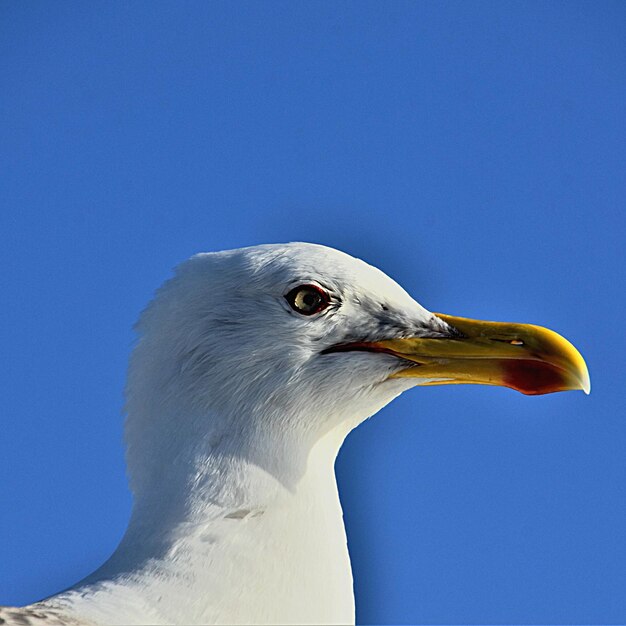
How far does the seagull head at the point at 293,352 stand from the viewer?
210 inches

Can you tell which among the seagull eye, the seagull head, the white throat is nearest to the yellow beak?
the seagull head

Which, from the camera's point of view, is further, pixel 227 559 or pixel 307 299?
pixel 307 299

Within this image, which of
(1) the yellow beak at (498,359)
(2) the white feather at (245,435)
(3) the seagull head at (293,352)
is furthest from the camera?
(1) the yellow beak at (498,359)

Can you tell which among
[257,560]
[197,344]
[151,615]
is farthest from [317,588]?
[197,344]

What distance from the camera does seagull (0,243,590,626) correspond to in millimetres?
4910

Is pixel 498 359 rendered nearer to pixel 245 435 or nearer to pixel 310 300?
pixel 310 300

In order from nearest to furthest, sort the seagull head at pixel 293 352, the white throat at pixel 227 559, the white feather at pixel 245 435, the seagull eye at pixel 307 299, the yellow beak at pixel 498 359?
the white throat at pixel 227 559, the white feather at pixel 245 435, the seagull head at pixel 293 352, the seagull eye at pixel 307 299, the yellow beak at pixel 498 359

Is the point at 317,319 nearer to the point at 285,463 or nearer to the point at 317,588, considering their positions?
the point at 285,463

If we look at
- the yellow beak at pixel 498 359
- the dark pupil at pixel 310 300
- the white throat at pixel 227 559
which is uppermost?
the dark pupil at pixel 310 300

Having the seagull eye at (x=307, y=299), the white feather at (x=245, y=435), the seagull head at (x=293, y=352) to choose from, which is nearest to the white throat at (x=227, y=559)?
the white feather at (x=245, y=435)

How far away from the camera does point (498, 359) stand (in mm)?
5652

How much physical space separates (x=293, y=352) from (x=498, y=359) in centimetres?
92

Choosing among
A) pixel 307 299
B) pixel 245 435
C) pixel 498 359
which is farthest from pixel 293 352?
pixel 498 359

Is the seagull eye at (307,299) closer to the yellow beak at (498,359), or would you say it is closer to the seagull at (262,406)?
the seagull at (262,406)
